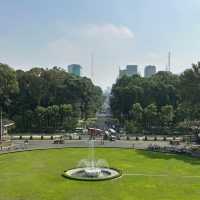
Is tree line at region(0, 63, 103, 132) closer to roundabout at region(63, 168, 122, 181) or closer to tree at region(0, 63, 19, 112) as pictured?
tree at region(0, 63, 19, 112)

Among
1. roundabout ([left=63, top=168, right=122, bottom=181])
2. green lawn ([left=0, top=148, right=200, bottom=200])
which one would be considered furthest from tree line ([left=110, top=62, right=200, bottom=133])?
roundabout ([left=63, top=168, right=122, bottom=181])

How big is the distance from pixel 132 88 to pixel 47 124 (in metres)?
23.5

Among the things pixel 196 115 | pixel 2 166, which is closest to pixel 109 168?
pixel 2 166

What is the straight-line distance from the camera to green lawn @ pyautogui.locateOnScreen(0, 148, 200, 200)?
30.0 metres

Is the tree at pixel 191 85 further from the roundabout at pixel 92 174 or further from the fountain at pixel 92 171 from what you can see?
the roundabout at pixel 92 174

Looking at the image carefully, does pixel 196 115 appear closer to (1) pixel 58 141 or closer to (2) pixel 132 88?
(2) pixel 132 88

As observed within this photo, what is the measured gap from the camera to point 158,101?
88562 millimetres

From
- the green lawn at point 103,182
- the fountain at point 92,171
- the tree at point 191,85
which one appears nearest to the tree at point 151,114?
the tree at point 191,85

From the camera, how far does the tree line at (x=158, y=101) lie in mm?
62944

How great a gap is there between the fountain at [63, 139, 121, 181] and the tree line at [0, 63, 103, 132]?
36.5 m

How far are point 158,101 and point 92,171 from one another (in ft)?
180

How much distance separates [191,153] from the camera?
49656 millimetres

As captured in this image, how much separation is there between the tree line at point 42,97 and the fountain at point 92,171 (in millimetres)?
36472

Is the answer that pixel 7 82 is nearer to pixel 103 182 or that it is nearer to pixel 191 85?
pixel 191 85
